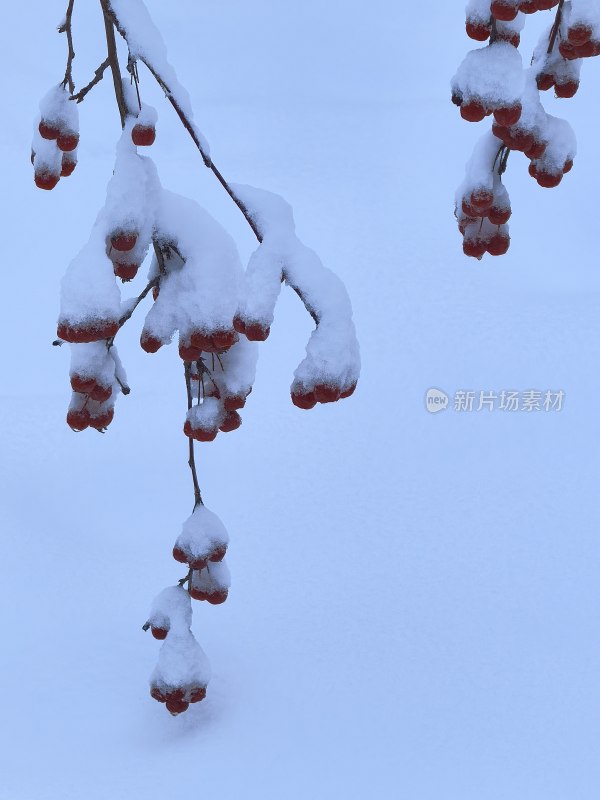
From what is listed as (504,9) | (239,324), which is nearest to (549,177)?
(504,9)

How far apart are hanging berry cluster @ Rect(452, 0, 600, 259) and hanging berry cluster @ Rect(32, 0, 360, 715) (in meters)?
0.21

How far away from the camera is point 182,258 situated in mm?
1297

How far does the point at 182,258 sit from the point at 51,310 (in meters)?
3.84

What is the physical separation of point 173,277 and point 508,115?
476mm

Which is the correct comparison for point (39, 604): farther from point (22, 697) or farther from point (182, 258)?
point (182, 258)

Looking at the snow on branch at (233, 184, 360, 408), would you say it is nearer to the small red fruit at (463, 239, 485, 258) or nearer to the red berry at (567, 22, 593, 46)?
the small red fruit at (463, 239, 485, 258)

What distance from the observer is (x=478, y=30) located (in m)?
1.03

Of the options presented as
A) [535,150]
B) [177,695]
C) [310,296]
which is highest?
[535,150]

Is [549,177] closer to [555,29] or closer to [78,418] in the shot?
[555,29]

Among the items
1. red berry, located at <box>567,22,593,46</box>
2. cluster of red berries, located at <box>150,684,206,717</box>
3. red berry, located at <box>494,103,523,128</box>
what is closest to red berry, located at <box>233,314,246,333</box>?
red berry, located at <box>494,103,523,128</box>

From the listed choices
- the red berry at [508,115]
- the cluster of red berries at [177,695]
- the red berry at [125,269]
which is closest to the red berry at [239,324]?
the red berry at [125,269]

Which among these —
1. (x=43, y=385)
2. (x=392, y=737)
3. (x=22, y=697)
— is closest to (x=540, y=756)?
(x=392, y=737)

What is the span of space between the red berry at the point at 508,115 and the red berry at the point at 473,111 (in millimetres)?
15

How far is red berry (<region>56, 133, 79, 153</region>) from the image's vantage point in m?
1.37
